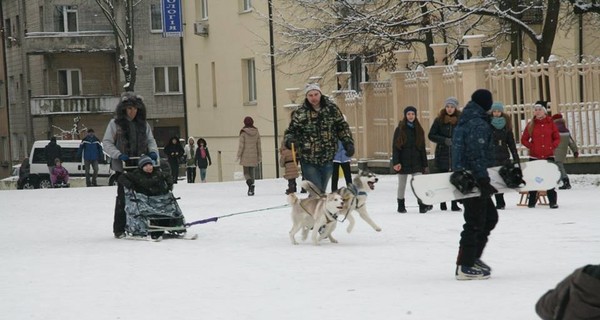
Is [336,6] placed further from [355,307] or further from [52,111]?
[52,111]

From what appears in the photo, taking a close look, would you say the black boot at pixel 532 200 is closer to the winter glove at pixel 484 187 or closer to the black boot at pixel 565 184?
the black boot at pixel 565 184

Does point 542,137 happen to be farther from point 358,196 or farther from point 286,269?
point 286,269

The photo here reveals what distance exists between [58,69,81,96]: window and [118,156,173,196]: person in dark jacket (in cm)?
5151

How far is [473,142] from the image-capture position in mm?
11656

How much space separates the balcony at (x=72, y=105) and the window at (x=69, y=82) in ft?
8.26

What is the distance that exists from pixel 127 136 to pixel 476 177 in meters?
6.54

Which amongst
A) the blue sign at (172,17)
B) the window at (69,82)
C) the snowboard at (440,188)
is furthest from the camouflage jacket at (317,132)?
the window at (69,82)

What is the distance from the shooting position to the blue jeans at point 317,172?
15711 mm

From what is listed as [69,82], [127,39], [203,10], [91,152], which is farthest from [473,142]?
[69,82]

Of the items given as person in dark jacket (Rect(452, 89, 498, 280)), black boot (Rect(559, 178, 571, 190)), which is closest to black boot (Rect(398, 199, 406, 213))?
black boot (Rect(559, 178, 571, 190))

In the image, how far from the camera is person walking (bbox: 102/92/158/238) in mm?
16938

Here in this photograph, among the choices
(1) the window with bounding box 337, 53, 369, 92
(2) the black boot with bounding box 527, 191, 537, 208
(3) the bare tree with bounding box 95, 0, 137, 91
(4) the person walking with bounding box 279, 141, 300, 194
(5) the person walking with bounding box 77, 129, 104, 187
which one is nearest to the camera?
(2) the black boot with bounding box 527, 191, 537, 208

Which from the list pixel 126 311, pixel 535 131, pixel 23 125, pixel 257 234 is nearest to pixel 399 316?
pixel 126 311

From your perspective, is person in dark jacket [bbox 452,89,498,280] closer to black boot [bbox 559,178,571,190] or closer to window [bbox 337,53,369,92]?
black boot [bbox 559,178,571,190]
